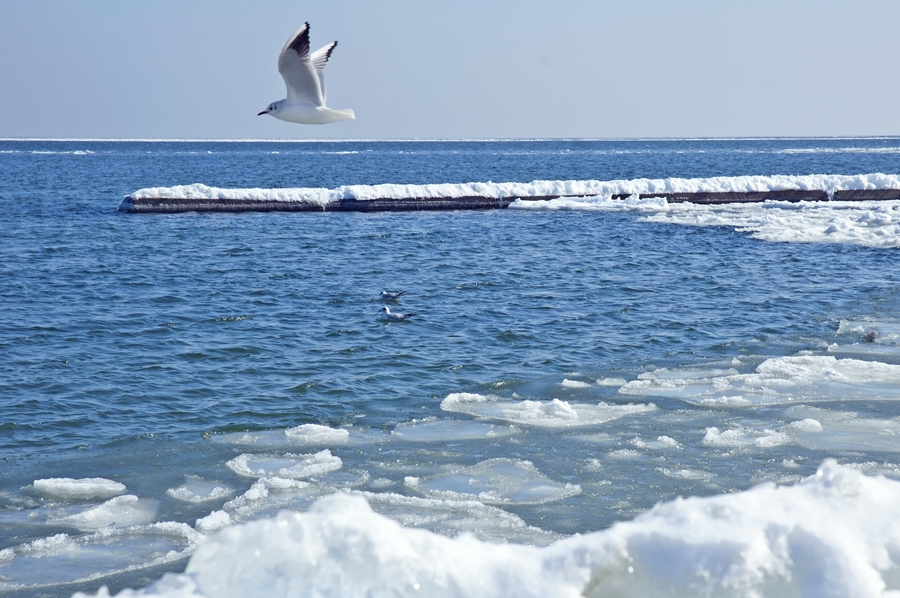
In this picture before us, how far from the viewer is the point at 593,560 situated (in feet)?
11.1

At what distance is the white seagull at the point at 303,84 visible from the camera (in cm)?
1016

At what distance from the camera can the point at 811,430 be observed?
8.76 meters

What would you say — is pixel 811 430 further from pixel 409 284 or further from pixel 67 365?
pixel 409 284

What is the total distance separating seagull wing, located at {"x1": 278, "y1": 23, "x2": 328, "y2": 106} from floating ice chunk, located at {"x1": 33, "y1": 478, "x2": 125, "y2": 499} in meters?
5.03

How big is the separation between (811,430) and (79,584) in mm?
6649

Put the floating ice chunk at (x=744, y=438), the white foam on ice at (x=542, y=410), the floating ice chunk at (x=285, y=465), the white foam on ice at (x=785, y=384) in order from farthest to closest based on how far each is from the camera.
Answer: the white foam on ice at (x=785, y=384) → the white foam on ice at (x=542, y=410) → the floating ice chunk at (x=744, y=438) → the floating ice chunk at (x=285, y=465)

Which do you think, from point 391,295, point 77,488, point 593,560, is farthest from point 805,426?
point 391,295

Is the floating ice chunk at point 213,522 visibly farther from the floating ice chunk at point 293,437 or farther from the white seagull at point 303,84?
the white seagull at point 303,84

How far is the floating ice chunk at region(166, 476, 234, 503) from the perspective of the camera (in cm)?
736

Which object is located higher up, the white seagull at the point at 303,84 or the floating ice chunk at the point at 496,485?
the white seagull at the point at 303,84

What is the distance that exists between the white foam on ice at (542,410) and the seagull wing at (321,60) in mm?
3957

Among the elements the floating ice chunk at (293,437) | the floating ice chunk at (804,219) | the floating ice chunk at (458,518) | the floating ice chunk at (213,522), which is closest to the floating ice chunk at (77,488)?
the floating ice chunk at (213,522)

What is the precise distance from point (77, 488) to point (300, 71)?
5225 millimetres

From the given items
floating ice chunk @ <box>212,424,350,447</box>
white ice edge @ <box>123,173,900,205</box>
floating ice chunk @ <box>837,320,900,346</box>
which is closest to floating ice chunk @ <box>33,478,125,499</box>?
floating ice chunk @ <box>212,424,350,447</box>
